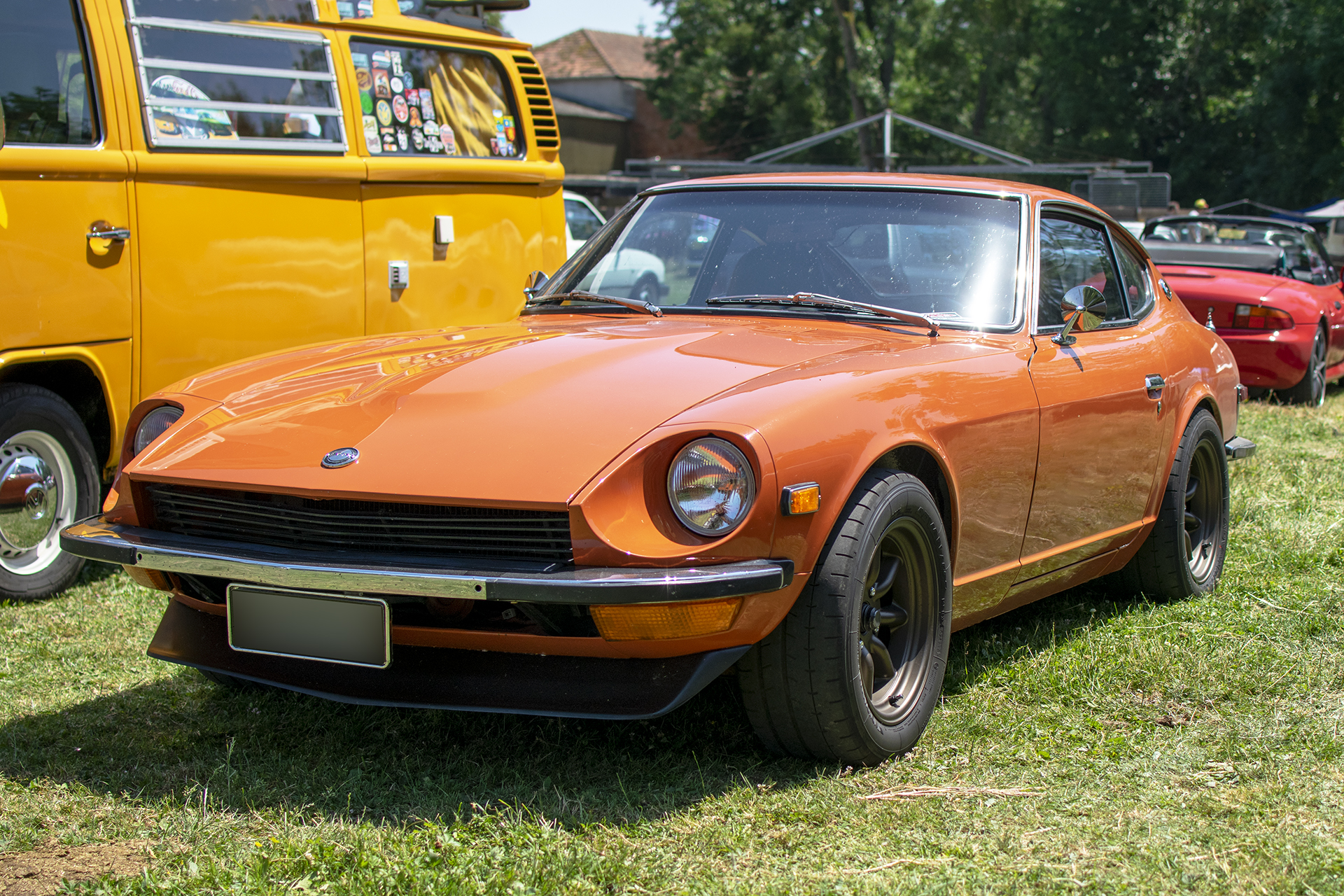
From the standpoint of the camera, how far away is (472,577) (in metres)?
2.65

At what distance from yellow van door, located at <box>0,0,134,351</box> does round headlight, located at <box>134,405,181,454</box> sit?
1.51 m

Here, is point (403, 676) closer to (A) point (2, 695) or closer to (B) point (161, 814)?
(B) point (161, 814)

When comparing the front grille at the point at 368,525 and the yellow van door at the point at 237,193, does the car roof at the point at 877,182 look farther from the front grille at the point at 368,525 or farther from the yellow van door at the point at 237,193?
the yellow van door at the point at 237,193

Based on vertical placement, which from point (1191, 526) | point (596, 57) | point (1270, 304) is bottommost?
point (1191, 526)

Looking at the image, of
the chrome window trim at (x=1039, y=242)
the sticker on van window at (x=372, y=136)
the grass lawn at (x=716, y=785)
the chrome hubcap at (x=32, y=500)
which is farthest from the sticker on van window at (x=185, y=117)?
the chrome window trim at (x=1039, y=242)

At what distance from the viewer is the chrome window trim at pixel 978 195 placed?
12.3ft

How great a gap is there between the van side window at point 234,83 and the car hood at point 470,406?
2039mm

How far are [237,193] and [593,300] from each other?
2.06 meters

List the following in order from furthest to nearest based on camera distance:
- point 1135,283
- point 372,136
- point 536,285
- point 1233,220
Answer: point 1233,220, point 372,136, point 1135,283, point 536,285

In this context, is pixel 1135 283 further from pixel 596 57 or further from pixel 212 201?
pixel 596 57

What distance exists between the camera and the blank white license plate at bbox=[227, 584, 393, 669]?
9.25 ft

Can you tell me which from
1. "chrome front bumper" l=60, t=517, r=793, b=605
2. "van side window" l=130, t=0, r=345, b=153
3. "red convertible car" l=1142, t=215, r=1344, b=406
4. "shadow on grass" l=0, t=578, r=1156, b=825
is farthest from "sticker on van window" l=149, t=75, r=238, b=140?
"red convertible car" l=1142, t=215, r=1344, b=406

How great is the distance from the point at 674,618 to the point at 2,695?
213 centimetres

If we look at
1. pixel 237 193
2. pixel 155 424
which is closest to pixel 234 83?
pixel 237 193
